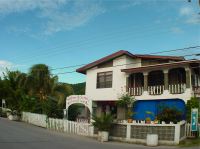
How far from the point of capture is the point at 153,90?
2770 cm

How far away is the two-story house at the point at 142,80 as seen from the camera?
26188 millimetres

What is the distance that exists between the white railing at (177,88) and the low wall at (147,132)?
16.5 ft

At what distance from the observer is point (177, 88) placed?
26375 mm

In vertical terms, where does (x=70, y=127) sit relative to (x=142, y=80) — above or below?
below

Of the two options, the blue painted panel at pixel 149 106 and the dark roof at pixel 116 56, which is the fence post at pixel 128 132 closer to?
the blue painted panel at pixel 149 106

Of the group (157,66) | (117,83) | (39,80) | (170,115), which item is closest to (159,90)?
(157,66)

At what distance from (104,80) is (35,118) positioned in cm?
710

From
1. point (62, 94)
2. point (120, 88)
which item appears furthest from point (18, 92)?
point (120, 88)

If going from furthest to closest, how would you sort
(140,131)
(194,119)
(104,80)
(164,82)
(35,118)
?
(104,80) < (35,118) < (164,82) < (140,131) < (194,119)

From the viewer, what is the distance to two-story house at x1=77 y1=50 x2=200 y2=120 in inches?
1031

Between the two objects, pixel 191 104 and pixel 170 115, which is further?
pixel 191 104

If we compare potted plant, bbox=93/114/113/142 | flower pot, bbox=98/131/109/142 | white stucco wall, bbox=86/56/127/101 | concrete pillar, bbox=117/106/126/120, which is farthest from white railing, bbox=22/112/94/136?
concrete pillar, bbox=117/106/126/120

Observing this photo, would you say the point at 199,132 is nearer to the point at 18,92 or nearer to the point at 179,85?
the point at 179,85

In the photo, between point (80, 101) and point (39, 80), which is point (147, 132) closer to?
point (80, 101)
